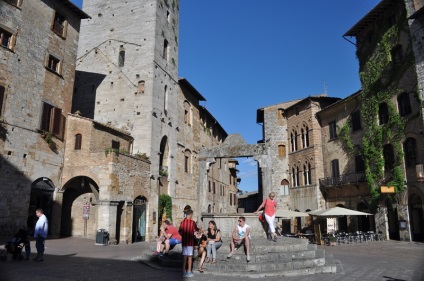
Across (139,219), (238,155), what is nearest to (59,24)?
(139,219)

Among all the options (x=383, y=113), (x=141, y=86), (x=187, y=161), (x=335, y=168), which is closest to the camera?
(x=383, y=113)

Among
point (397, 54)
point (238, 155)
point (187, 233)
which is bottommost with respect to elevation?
point (187, 233)

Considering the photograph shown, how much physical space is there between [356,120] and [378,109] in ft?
8.76

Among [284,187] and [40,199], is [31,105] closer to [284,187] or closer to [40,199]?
[40,199]

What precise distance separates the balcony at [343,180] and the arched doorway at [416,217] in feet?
13.8

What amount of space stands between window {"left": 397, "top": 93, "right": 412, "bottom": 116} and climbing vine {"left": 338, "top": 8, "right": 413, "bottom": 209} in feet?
1.04

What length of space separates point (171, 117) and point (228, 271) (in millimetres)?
20982

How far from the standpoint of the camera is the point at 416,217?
2216 centimetres

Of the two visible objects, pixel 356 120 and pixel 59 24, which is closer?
pixel 59 24

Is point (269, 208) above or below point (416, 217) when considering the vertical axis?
above

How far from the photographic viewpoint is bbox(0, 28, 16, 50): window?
17750mm

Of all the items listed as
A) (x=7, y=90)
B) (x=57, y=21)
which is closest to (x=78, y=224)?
(x=7, y=90)

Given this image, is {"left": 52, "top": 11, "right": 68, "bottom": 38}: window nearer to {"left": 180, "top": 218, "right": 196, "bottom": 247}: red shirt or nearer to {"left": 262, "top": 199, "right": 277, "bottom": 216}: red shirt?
{"left": 262, "top": 199, "right": 277, "bottom": 216}: red shirt

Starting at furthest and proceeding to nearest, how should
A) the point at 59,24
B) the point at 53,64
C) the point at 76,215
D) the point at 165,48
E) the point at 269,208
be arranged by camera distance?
the point at 165,48, the point at 76,215, the point at 59,24, the point at 53,64, the point at 269,208
